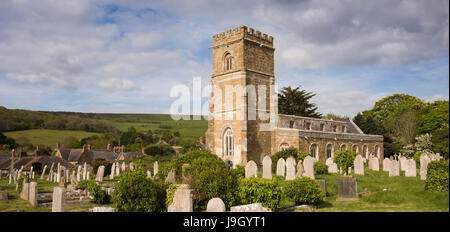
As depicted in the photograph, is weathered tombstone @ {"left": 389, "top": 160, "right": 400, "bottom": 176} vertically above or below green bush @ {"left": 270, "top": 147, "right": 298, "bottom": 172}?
below

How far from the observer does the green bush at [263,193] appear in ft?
40.1

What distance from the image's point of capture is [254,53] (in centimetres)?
3328

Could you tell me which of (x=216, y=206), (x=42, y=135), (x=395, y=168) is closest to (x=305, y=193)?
(x=216, y=206)

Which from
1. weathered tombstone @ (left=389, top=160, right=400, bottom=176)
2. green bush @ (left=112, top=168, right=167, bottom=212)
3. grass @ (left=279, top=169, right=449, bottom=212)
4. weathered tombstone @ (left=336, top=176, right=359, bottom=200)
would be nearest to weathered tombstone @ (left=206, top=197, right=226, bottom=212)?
green bush @ (left=112, top=168, right=167, bottom=212)

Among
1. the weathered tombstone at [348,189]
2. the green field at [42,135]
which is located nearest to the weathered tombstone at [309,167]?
the weathered tombstone at [348,189]

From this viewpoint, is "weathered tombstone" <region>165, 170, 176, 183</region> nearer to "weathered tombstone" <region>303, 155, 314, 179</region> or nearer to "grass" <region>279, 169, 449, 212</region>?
"grass" <region>279, 169, 449, 212</region>

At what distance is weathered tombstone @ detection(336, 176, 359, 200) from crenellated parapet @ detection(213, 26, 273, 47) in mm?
20253

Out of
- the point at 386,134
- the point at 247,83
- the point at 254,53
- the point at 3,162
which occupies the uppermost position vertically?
the point at 254,53

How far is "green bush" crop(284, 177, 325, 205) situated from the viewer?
13125 millimetres

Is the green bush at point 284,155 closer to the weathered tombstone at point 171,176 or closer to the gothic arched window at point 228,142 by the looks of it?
the gothic arched window at point 228,142

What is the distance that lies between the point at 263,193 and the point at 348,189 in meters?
4.75
